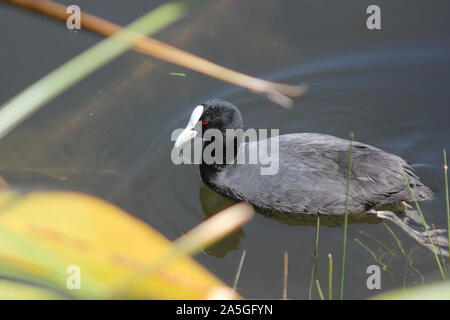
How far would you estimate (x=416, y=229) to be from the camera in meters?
4.28

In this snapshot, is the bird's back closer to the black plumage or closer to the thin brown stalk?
the black plumage

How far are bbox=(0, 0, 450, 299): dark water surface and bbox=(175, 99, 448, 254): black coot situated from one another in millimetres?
153

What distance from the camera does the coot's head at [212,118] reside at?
14.5 ft

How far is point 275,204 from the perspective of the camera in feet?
14.2

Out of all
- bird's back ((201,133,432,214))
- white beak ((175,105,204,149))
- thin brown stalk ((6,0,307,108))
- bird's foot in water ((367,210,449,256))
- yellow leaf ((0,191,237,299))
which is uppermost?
white beak ((175,105,204,149))

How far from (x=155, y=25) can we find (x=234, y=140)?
3.42 metres

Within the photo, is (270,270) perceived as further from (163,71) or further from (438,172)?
(163,71)

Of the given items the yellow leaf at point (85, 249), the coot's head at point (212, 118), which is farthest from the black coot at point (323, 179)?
the yellow leaf at point (85, 249)

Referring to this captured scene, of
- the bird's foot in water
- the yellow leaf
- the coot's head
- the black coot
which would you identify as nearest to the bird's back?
the black coot

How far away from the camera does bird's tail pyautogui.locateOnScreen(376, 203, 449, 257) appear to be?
4.08 metres

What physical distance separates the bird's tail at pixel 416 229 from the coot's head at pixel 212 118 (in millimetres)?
1258

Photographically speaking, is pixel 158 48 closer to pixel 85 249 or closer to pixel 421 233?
pixel 85 249

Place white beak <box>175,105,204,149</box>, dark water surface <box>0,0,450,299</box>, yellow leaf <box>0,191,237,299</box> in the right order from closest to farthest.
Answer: yellow leaf <box>0,191,237,299</box> → dark water surface <box>0,0,450,299</box> → white beak <box>175,105,204,149</box>

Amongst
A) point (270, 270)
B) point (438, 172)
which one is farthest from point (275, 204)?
point (438, 172)
